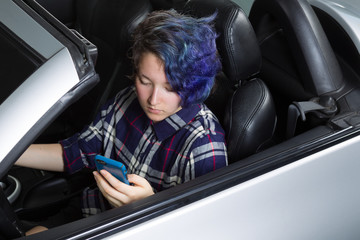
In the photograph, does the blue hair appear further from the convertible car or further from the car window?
the car window

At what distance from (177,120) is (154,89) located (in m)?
0.15

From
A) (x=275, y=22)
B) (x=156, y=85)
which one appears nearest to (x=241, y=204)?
(x=156, y=85)

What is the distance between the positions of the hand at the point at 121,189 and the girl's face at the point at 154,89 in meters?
0.20

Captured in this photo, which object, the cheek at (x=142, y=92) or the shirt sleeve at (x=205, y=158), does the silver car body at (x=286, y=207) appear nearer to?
the shirt sleeve at (x=205, y=158)

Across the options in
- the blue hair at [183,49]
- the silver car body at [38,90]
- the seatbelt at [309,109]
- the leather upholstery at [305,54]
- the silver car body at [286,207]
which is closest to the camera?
the silver car body at [38,90]

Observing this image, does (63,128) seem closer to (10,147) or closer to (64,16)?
(64,16)

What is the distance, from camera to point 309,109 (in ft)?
3.85

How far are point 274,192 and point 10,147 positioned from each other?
2.15 ft

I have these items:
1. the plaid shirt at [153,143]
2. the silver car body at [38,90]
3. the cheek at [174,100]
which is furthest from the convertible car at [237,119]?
the cheek at [174,100]

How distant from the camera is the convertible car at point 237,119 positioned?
2.66 ft

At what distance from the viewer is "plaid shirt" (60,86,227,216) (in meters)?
1.16

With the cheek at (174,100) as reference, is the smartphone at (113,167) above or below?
below

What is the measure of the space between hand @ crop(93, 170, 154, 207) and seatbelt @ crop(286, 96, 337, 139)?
47 centimetres

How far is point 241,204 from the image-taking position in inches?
40.8
